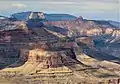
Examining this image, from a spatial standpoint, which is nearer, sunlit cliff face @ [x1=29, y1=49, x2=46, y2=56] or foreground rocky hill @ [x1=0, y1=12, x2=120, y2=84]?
foreground rocky hill @ [x1=0, y1=12, x2=120, y2=84]

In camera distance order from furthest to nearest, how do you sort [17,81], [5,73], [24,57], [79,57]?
1. [79,57]
2. [24,57]
3. [5,73]
4. [17,81]

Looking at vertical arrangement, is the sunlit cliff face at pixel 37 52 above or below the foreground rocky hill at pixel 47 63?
above

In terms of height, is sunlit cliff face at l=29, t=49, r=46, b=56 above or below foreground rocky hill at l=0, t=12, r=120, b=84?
above

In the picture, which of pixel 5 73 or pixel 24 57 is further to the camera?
pixel 24 57

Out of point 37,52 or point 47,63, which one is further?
point 37,52

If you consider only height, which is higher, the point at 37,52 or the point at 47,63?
the point at 37,52

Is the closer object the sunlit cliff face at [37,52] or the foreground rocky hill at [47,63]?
the foreground rocky hill at [47,63]

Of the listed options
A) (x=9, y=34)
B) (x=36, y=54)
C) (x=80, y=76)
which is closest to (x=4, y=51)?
(x=9, y=34)

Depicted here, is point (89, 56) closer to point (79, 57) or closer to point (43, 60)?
point (79, 57)

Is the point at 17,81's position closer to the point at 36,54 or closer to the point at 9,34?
the point at 36,54

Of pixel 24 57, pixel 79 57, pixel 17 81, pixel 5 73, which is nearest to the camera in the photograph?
pixel 17 81
